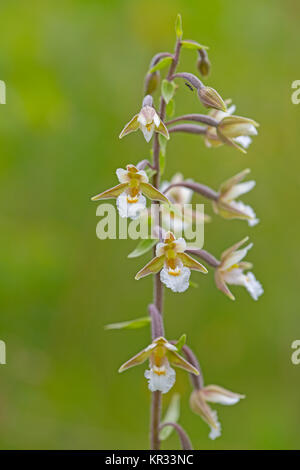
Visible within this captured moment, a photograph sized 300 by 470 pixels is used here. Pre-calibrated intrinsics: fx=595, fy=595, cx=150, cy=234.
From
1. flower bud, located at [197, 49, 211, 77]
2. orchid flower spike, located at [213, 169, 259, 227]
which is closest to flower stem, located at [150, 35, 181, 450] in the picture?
flower bud, located at [197, 49, 211, 77]

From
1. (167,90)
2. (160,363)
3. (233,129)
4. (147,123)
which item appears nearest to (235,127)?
(233,129)

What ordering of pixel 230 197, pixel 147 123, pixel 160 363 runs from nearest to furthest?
pixel 147 123 < pixel 160 363 < pixel 230 197

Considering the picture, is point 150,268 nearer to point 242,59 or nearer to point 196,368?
point 196,368

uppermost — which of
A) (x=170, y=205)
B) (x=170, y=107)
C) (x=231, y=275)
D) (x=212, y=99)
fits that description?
(x=170, y=107)

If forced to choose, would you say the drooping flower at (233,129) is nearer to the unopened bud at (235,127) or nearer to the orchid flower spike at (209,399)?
the unopened bud at (235,127)

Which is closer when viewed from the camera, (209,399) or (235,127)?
(235,127)

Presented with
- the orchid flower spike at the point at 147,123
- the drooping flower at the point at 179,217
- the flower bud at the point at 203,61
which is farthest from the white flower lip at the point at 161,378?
the flower bud at the point at 203,61

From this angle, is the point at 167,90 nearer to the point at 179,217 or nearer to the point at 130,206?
the point at 130,206
